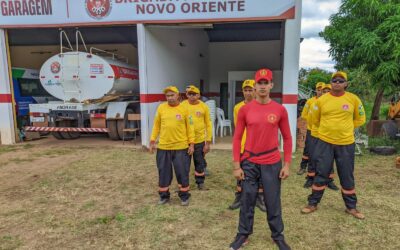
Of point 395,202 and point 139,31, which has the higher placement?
point 139,31

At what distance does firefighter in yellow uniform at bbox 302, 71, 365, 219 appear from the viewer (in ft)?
13.0

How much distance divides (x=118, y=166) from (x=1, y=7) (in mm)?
5986

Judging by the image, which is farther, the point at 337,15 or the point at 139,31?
the point at 337,15

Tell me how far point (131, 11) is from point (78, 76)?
8.54 feet

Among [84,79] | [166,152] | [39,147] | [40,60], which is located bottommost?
[39,147]

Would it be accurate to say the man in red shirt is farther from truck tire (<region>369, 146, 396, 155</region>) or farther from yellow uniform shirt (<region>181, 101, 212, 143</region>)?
truck tire (<region>369, 146, 396, 155</region>)

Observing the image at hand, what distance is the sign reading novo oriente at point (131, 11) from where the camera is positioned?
300 inches

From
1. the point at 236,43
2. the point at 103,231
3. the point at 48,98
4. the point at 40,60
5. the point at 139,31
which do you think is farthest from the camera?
the point at 236,43

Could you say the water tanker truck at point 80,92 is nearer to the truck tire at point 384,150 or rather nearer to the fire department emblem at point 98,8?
the fire department emblem at point 98,8

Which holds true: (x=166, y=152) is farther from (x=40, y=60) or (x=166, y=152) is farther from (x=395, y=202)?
(x=40, y=60)

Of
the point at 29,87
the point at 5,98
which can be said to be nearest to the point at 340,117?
the point at 5,98

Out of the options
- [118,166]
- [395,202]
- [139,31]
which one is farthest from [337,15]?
[118,166]

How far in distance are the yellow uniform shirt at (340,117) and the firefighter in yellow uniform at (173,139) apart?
1.85 metres

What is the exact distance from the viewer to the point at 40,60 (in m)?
14.4
